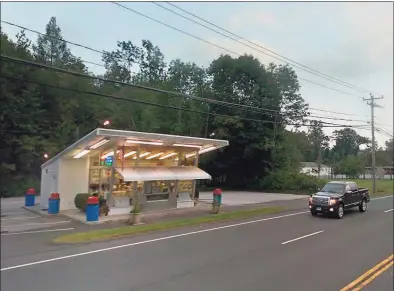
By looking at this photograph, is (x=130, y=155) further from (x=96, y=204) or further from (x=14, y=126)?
(x=14, y=126)

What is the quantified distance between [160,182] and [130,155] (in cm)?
198

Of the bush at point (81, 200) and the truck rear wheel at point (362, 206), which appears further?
the truck rear wheel at point (362, 206)

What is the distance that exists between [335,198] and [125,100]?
10.3 meters

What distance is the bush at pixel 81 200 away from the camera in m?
14.2

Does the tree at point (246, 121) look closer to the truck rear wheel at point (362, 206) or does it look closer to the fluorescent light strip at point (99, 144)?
the fluorescent light strip at point (99, 144)

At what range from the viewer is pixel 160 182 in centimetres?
1666

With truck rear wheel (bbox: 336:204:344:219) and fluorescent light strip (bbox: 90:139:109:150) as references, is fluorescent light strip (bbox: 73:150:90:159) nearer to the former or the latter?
fluorescent light strip (bbox: 90:139:109:150)

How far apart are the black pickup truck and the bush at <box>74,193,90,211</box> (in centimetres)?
968

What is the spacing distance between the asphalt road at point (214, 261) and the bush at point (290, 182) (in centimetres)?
622

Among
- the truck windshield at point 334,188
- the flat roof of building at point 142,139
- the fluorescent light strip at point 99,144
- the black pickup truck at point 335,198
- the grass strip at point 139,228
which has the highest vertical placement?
the flat roof of building at point 142,139

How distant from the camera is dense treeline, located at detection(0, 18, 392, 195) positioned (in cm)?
215

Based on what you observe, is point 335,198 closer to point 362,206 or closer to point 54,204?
point 362,206

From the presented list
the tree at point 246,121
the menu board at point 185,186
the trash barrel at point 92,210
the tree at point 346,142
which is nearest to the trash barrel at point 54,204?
the trash barrel at point 92,210

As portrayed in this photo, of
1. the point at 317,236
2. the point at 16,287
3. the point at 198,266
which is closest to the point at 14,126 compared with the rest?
the point at 16,287
